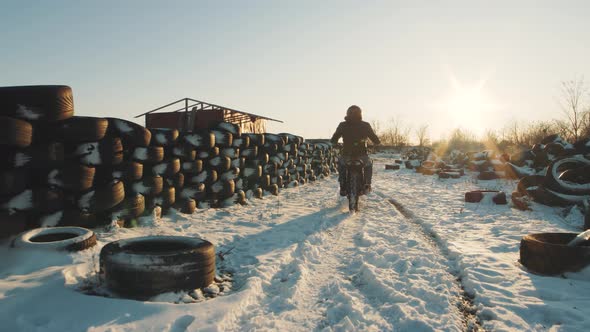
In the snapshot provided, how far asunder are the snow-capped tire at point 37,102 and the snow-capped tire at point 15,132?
0.54 ft

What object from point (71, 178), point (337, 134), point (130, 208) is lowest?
point (130, 208)

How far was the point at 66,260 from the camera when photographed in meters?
3.07

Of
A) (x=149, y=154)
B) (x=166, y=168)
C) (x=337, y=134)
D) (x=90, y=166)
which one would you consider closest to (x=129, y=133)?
(x=149, y=154)

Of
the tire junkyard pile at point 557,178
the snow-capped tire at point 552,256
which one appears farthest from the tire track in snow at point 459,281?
the tire junkyard pile at point 557,178

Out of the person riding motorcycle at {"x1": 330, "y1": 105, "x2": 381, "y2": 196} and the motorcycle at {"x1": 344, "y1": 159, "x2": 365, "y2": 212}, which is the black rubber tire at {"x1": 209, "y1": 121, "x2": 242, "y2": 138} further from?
the motorcycle at {"x1": 344, "y1": 159, "x2": 365, "y2": 212}

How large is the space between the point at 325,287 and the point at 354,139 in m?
4.35

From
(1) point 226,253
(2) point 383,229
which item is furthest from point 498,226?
(1) point 226,253

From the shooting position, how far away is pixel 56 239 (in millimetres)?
3494

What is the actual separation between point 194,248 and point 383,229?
122 inches

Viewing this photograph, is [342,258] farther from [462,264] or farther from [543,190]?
[543,190]

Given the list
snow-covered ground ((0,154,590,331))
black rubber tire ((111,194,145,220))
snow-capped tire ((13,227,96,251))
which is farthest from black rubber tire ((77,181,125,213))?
snow-capped tire ((13,227,96,251))

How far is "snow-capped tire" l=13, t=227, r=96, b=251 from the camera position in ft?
10.3

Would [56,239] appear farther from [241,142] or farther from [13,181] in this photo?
[241,142]

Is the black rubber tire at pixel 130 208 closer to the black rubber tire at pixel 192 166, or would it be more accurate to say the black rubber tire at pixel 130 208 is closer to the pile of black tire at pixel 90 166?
the pile of black tire at pixel 90 166
